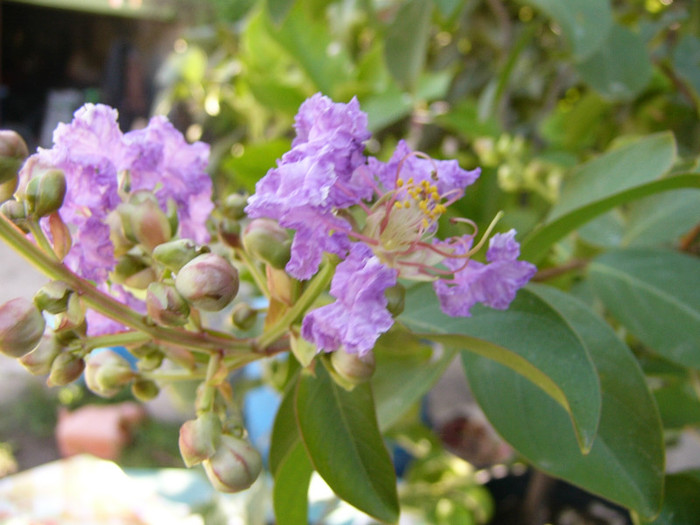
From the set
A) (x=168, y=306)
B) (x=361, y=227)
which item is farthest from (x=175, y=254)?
(x=361, y=227)

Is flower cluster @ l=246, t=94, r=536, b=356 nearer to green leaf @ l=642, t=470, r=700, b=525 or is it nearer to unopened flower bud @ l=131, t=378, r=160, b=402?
unopened flower bud @ l=131, t=378, r=160, b=402

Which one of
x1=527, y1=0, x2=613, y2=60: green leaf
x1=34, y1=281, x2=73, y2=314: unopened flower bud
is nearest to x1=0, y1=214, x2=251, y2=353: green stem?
x1=34, y1=281, x2=73, y2=314: unopened flower bud

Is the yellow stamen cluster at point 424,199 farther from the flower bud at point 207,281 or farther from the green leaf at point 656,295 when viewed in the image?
the green leaf at point 656,295

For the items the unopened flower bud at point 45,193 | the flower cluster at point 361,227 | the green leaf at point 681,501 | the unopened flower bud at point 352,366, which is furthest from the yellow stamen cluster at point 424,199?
the green leaf at point 681,501

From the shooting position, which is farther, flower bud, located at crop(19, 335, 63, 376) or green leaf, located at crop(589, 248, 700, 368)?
green leaf, located at crop(589, 248, 700, 368)

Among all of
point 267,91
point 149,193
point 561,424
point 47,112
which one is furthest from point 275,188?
point 47,112
